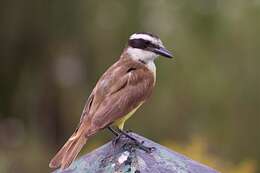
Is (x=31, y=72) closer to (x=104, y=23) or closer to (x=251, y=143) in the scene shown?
(x=104, y=23)

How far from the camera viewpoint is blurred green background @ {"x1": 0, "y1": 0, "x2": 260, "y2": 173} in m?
9.91

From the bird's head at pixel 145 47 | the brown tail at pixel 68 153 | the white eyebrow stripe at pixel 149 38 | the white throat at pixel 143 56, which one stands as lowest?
the brown tail at pixel 68 153

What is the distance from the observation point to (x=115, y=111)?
4.53 m

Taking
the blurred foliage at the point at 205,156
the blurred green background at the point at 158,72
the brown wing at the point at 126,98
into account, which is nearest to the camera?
the brown wing at the point at 126,98

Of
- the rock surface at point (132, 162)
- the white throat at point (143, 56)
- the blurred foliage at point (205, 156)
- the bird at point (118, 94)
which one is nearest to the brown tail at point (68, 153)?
the bird at point (118, 94)

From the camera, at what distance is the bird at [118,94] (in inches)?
171

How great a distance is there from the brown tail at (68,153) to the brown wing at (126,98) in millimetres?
78

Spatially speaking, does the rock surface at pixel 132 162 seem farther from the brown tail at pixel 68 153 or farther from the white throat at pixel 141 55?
the white throat at pixel 141 55

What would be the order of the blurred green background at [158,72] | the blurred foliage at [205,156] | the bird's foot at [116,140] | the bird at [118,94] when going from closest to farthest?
the bird's foot at [116,140] < the bird at [118,94] < the blurred foliage at [205,156] < the blurred green background at [158,72]

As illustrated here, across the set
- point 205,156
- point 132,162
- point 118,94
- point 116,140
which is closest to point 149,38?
point 118,94

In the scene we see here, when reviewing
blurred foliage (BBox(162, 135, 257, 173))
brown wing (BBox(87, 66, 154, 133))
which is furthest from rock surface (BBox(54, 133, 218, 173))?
blurred foliage (BBox(162, 135, 257, 173))

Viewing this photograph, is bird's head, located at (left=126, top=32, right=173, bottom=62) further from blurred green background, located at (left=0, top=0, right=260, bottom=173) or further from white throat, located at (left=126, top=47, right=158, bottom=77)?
blurred green background, located at (left=0, top=0, right=260, bottom=173)

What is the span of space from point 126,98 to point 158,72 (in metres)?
5.56

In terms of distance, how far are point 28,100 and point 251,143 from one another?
286 centimetres
